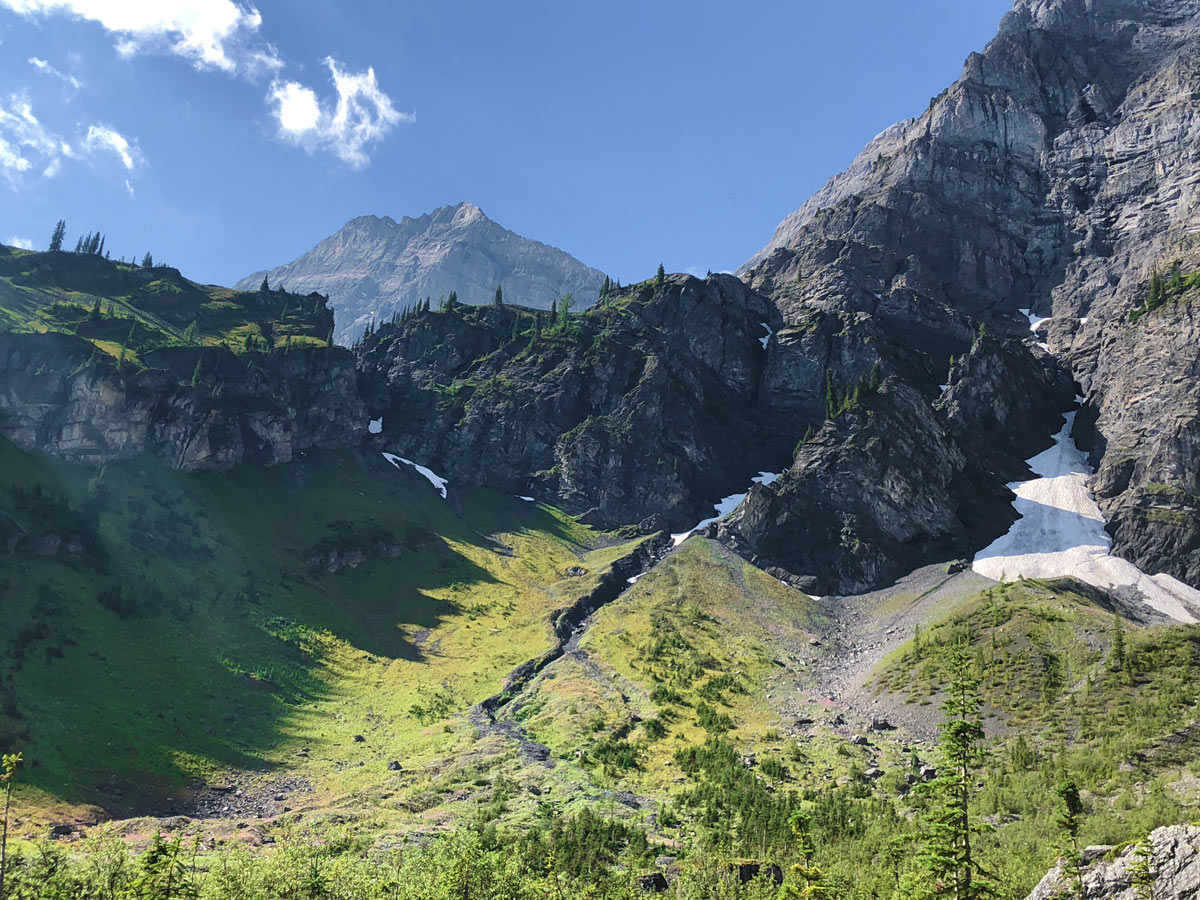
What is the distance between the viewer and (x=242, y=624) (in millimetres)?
122938

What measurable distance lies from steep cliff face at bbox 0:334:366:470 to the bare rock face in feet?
535

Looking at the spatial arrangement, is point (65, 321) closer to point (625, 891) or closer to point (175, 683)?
point (175, 683)

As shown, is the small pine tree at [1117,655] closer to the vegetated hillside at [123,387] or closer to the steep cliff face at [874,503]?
the steep cliff face at [874,503]

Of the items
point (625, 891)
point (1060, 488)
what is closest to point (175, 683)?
point (625, 891)

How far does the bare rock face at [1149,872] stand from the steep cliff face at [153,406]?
163 meters

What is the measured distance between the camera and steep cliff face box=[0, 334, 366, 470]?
141 metres

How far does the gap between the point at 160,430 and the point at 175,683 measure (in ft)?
256

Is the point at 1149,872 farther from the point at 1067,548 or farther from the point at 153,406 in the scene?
the point at 153,406

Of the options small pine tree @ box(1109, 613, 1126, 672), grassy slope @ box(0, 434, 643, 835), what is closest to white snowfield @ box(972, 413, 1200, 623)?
small pine tree @ box(1109, 613, 1126, 672)

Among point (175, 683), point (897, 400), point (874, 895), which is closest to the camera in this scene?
point (874, 895)

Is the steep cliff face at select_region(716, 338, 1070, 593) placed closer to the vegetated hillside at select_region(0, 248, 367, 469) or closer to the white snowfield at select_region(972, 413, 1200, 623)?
the white snowfield at select_region(972, 413, 1200, 623)

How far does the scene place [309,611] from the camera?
449ft

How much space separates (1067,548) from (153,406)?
195715 millimetres

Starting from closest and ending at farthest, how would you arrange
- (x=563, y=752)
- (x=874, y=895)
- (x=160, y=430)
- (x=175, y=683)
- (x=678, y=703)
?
1. (x=874, y=895)
2. (x=563, y=752)
3. (x=175, y=683)
4. (x=678, y=703)
5. (x=160, y=430)
